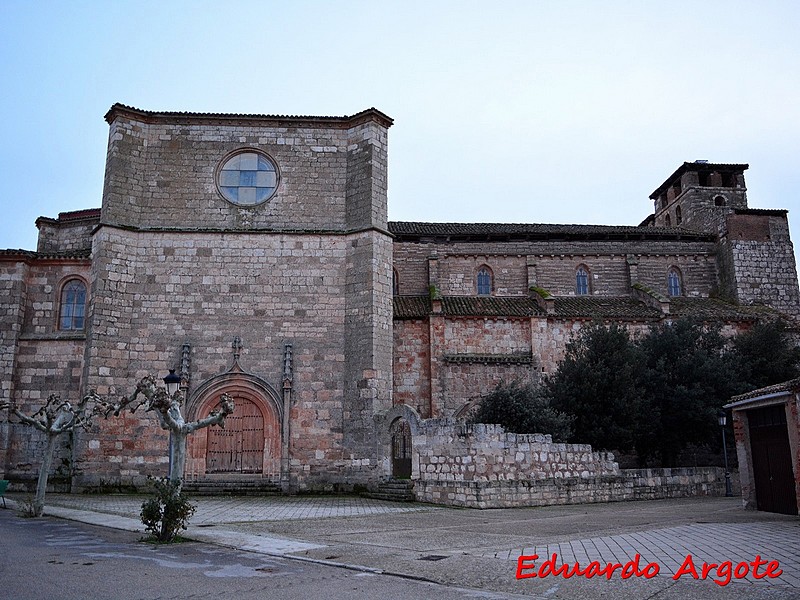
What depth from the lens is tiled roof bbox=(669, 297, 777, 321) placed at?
3100cm

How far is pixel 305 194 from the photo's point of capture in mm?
24516

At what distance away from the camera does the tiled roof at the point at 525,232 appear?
33750 millimetres

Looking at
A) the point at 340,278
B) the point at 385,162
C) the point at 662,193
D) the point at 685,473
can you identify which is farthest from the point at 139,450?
the point at 662,193

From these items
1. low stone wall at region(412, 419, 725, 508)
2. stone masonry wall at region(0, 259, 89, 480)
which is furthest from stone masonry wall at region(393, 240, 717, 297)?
stone masonry wall at region(0, 259, 89, 480)

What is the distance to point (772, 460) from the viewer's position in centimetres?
1536

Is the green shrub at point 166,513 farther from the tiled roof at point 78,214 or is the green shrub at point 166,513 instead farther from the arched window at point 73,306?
the tiled roof at point 78,214

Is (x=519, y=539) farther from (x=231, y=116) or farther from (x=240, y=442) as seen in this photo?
(x=231, y=116)

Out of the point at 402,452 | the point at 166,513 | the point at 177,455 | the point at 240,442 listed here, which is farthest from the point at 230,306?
the point at 166,513

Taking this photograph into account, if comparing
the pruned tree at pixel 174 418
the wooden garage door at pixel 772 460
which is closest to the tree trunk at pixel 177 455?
the pruned tree at pixel 174 418

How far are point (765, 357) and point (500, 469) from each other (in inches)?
596

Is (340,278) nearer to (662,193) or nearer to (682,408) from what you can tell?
(682,408)

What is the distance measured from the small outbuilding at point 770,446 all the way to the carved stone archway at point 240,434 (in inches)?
540

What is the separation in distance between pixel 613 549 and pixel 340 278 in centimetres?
1569

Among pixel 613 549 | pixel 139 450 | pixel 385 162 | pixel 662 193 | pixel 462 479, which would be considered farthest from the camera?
pixel 662 193
